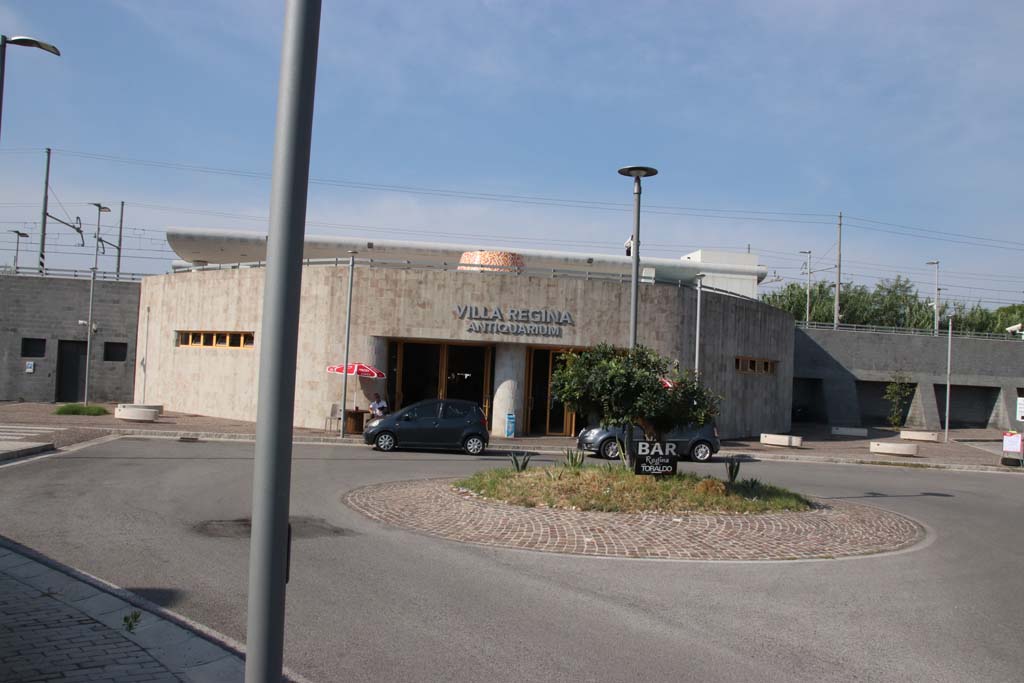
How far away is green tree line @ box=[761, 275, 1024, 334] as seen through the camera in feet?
250

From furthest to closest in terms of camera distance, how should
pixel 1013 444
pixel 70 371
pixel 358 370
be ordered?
pixel 70 371 → pixel 1013 444 → pixel 358 370

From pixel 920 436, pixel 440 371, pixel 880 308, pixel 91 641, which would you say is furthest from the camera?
pixel 880 308

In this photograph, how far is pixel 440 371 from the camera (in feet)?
97.1

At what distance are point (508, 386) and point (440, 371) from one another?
97.8 inches

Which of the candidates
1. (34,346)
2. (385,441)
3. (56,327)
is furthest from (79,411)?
(385,441)

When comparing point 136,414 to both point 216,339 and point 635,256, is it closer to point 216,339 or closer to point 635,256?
point 216,339

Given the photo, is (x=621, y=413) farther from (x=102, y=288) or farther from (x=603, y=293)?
(x=102, y=288)

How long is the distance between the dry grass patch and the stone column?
14.2m

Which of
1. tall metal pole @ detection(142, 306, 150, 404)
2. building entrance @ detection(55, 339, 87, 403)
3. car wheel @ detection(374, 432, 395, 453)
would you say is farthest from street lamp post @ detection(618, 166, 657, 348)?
building entrance @ detection(55, 339, 87, 403)

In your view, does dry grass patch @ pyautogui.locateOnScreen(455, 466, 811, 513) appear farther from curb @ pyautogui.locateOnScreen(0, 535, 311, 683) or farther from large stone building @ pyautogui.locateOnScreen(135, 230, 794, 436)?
large stone building @ pyautogui.locateOnScreen(135, 230, 794, 436)

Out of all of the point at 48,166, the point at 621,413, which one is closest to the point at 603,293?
the point at 621,413

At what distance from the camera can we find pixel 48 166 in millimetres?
54156

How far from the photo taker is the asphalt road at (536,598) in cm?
639

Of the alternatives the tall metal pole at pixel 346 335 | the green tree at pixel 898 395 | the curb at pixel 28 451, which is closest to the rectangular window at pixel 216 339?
the tall metal pole at pixel 346 335
